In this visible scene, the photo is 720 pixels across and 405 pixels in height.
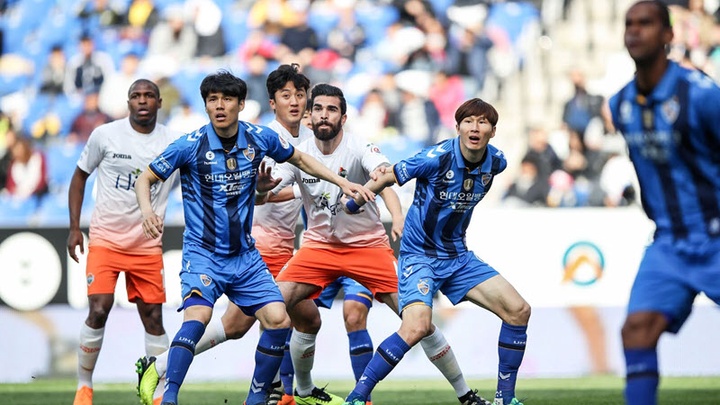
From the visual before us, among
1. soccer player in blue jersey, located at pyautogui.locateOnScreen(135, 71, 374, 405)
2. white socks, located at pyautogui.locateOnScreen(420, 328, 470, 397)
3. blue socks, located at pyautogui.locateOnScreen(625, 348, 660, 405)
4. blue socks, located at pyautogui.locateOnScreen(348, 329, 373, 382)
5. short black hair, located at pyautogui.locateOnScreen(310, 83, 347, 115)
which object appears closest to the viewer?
blue socks, located at pyautogui.locateOnScreen(625, 348, 660, 405)

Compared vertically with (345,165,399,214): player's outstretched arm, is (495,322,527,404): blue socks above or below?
below

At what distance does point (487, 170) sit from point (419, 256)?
731mm

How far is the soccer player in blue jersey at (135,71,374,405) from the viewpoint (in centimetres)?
730

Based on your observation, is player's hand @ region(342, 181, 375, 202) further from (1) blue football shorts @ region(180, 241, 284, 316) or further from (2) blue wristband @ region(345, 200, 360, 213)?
(1) blue football shorts @ region(180, 241, 284, 316)

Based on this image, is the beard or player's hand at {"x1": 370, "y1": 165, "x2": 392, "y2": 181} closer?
player's hand at {"x1": 370, "y1": 165, "x2": 392, "y2": 181}

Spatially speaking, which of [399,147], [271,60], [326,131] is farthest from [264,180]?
[271,60]

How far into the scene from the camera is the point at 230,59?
18.5 metres

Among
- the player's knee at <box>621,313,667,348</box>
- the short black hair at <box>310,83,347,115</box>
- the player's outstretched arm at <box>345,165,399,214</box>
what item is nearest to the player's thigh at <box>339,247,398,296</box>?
the player's outstretched arm at <box>345,165,399,214</box>

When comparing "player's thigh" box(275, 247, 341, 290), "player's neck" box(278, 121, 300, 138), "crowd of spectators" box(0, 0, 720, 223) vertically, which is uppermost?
"crowd of spectators" box(0, 0, 720, 223)

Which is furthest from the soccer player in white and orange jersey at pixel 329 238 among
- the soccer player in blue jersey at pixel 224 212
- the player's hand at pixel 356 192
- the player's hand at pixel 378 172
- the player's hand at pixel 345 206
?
the soccer player in blue jersey at pixel 224 212

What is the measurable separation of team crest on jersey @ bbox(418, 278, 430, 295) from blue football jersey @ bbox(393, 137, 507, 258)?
25 cm

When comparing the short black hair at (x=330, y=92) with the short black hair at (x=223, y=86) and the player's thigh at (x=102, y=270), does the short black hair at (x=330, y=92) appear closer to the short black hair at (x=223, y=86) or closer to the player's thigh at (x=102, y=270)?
the short black hair at (x=223, y=86)

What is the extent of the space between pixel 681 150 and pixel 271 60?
44.1 ft

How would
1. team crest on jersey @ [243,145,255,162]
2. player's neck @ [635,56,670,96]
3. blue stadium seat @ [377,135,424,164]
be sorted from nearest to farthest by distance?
player's neck @ [635,56,670,96] → team crest on jersey @ [243,145,255,162] → blue stadium seat @ [377,135,424,164]
